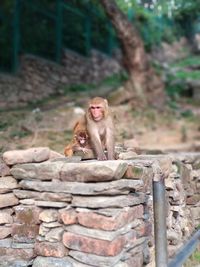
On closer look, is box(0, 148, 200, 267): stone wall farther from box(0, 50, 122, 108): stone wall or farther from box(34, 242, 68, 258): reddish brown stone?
box(0, 50, 122, 108): stone wall

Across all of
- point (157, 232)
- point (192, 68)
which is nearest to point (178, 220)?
point (157, 232)

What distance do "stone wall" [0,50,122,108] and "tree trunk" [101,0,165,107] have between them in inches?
102

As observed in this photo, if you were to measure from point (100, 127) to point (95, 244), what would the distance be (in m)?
1.49

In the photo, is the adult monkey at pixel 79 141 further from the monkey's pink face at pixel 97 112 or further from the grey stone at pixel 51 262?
the grey stone at pixel 51 262

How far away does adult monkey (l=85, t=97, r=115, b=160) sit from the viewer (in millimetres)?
4258

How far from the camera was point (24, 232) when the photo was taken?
350 cm

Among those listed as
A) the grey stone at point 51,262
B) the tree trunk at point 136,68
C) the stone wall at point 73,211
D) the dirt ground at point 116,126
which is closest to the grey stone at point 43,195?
the stone wall at point 73,211

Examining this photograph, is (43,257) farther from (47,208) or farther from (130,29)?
(130,29)

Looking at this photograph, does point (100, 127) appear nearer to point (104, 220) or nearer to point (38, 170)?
point (38, 170)

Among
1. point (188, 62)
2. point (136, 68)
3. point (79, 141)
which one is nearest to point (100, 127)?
point (79, 141)

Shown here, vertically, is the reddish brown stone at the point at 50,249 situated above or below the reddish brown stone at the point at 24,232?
below

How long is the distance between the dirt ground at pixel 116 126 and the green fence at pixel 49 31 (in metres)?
1.80

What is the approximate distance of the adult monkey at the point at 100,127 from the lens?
4.26m

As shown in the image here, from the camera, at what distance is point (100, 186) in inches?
125
